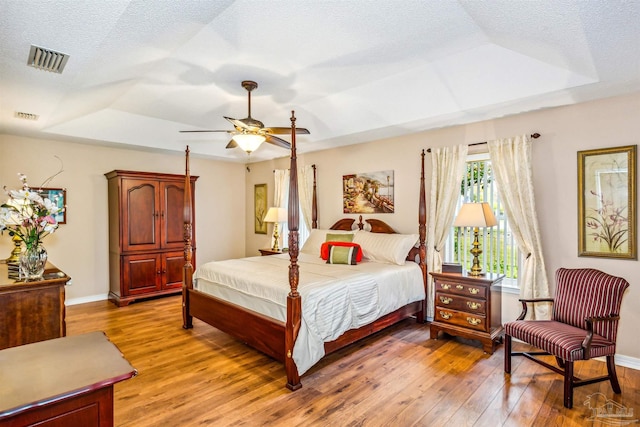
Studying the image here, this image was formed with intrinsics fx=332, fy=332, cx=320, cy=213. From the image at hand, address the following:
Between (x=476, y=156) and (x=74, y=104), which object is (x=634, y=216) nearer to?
(x=476, y=156)

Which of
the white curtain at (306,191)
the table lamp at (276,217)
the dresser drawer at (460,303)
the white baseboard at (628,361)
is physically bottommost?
the white baseboard at (628,361)

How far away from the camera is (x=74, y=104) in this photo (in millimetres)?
3600

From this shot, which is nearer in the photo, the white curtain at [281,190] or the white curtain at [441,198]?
the white curtain at [441,198]

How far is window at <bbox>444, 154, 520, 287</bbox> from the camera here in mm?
3844

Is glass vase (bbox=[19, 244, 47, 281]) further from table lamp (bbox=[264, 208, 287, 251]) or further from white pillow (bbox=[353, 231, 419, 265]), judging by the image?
table lamp (bbox=[264, 208, 287, 251])

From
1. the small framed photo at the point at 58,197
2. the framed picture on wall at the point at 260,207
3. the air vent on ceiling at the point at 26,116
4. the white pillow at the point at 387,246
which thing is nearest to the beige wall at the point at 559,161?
the white pillow at the point at 387,246

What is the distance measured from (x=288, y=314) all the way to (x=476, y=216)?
219 cm

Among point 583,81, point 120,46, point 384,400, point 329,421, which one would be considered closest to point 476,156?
point 583,81

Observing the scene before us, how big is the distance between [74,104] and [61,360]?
3375 millimetres

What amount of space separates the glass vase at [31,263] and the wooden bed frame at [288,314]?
1.55 m

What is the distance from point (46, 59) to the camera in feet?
7.54

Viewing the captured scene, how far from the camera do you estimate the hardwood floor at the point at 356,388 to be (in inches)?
91.9

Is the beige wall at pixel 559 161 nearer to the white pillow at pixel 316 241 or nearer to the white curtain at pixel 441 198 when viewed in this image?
the white curtain at pixel 441 198

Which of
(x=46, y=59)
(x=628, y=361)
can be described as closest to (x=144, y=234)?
(x=46, y=59)
